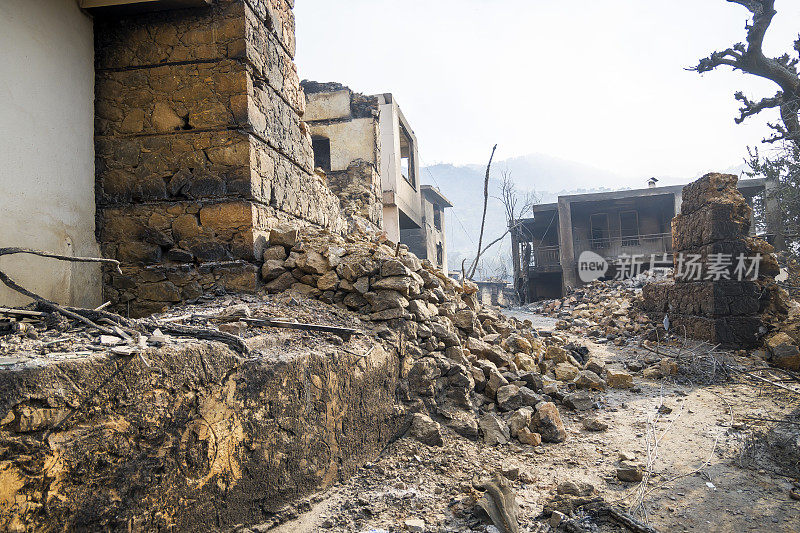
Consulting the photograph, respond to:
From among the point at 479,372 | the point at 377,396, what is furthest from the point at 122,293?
the point at 479,372

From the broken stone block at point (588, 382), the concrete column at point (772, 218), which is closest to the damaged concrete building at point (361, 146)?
the broken stone block at point (588, 382)

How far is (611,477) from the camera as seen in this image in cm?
326

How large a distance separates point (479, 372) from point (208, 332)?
2457 millimetres

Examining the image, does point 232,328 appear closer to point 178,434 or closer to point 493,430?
point 178,434

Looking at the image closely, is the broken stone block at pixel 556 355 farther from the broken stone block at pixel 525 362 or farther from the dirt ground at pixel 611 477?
the dirt ground at pixel 611 477

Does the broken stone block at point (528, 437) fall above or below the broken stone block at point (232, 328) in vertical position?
below

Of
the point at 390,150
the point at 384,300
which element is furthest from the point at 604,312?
the point at 384,300

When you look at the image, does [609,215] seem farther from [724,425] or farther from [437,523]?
[437,523]

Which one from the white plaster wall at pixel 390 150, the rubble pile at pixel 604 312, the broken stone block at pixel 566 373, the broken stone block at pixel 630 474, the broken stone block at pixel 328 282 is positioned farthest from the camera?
the white plaster wall at pixel 390 150

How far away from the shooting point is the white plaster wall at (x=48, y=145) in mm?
3352

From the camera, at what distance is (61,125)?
151 inches

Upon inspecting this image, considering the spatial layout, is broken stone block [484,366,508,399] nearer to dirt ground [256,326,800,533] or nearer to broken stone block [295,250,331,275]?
dirt ground [256,326,800,533]

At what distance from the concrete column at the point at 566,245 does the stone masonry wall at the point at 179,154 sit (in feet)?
51.1

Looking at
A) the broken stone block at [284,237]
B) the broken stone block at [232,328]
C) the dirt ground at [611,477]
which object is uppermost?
the broken stone block at [284,237]
